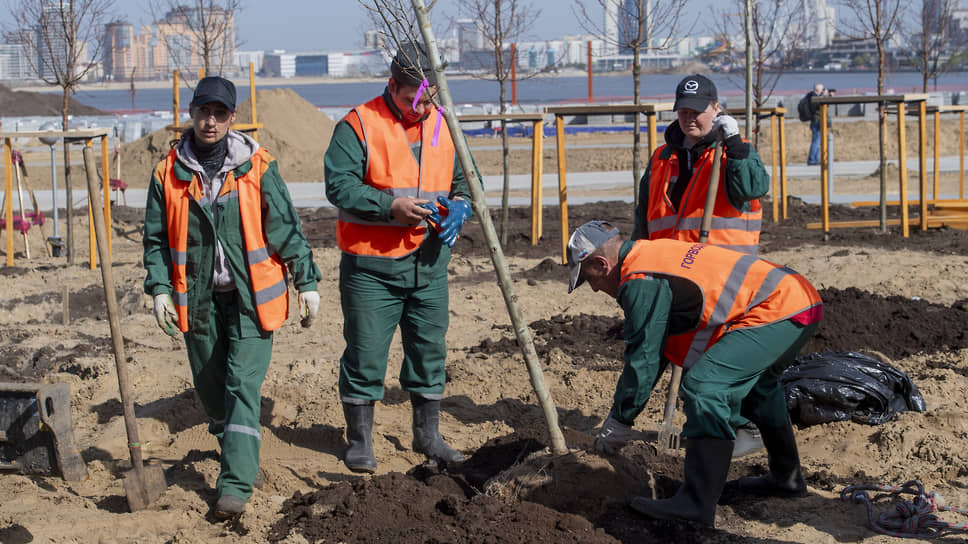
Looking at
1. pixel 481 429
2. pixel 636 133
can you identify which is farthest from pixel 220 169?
pixel 636 133

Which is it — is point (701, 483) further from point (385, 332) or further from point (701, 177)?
point (385, 332)

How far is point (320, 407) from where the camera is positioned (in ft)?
20.4

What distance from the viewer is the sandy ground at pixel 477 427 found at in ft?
14.0

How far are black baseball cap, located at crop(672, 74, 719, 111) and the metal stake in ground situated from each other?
1125 millimetres

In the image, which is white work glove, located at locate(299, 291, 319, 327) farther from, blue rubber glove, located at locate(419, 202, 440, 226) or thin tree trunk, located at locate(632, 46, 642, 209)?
thin tree trunk, located at locate(632, 46, 642, 209)

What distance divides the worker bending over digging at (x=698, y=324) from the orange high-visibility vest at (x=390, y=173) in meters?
1.22

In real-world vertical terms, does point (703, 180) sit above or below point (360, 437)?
above

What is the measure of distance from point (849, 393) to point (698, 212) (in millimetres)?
1475

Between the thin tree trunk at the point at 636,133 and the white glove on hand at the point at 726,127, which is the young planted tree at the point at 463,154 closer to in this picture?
the white glove on hand at the point at 726,127

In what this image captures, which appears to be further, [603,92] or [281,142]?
[603,92]

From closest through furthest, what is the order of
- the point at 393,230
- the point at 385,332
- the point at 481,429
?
the point at 393,230, the point at 385,332, the point at 481,429

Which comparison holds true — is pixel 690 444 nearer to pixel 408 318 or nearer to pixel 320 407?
pixel 408 318

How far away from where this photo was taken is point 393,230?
4848mm

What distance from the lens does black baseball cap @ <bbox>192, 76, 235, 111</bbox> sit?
4195 mm
